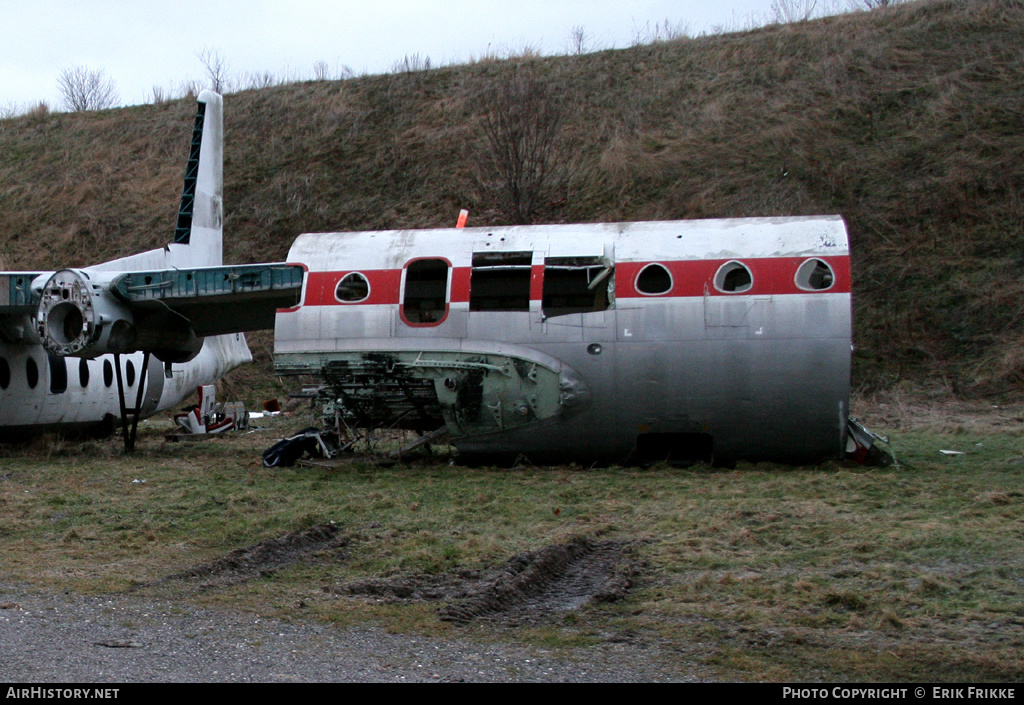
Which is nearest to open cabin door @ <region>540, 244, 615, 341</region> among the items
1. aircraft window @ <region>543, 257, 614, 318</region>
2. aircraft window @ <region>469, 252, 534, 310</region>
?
aircraft window @ <region>543, 257, 614, 318</region>

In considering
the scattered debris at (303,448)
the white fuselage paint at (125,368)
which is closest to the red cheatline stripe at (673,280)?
the scattered debris at (303,448)

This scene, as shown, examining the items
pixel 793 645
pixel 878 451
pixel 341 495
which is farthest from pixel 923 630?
pixel 878 451

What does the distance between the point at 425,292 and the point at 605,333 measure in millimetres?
3535

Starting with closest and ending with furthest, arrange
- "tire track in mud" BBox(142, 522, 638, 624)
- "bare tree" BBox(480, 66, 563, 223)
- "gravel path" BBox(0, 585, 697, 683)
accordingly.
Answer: "gravel path" BBox(0, 585, 697, 683) < "tire track in mud" BBox(142, 522, 638, 624) < "bare tree" BBox(480, 66, 563, 223)

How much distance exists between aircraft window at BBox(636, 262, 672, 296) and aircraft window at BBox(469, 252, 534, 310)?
182cm

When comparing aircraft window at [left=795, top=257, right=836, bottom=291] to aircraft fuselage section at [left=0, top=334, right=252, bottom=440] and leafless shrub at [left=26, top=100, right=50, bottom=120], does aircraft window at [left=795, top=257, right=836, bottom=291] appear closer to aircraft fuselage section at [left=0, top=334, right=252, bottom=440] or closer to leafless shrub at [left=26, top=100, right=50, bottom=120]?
aircraft fuselage section at [left=0, top=334, right=252, bottom=440]

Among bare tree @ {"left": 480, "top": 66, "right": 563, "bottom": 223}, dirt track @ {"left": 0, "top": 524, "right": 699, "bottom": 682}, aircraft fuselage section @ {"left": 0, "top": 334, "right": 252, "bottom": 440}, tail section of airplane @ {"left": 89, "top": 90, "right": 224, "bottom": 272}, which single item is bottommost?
dirt track @ {"left": 0, "top": 524, "right": 699, "bottom": 682}

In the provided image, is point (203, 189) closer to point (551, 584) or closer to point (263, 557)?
point (263, 557)

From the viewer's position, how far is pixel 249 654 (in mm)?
6348

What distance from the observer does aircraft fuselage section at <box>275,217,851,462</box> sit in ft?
49.7

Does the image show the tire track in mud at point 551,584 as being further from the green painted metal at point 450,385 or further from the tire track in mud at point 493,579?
the green painted metal at point 450,385

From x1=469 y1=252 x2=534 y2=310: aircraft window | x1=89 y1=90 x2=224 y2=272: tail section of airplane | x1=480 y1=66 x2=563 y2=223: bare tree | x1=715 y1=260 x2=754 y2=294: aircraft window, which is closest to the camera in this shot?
x1=715 y1=260 x2=754 y2=294: aircraft window

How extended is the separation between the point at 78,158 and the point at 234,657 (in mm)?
44704

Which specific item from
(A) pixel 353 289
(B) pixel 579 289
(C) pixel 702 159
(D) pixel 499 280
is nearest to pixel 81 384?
(A) pixel 353 289
